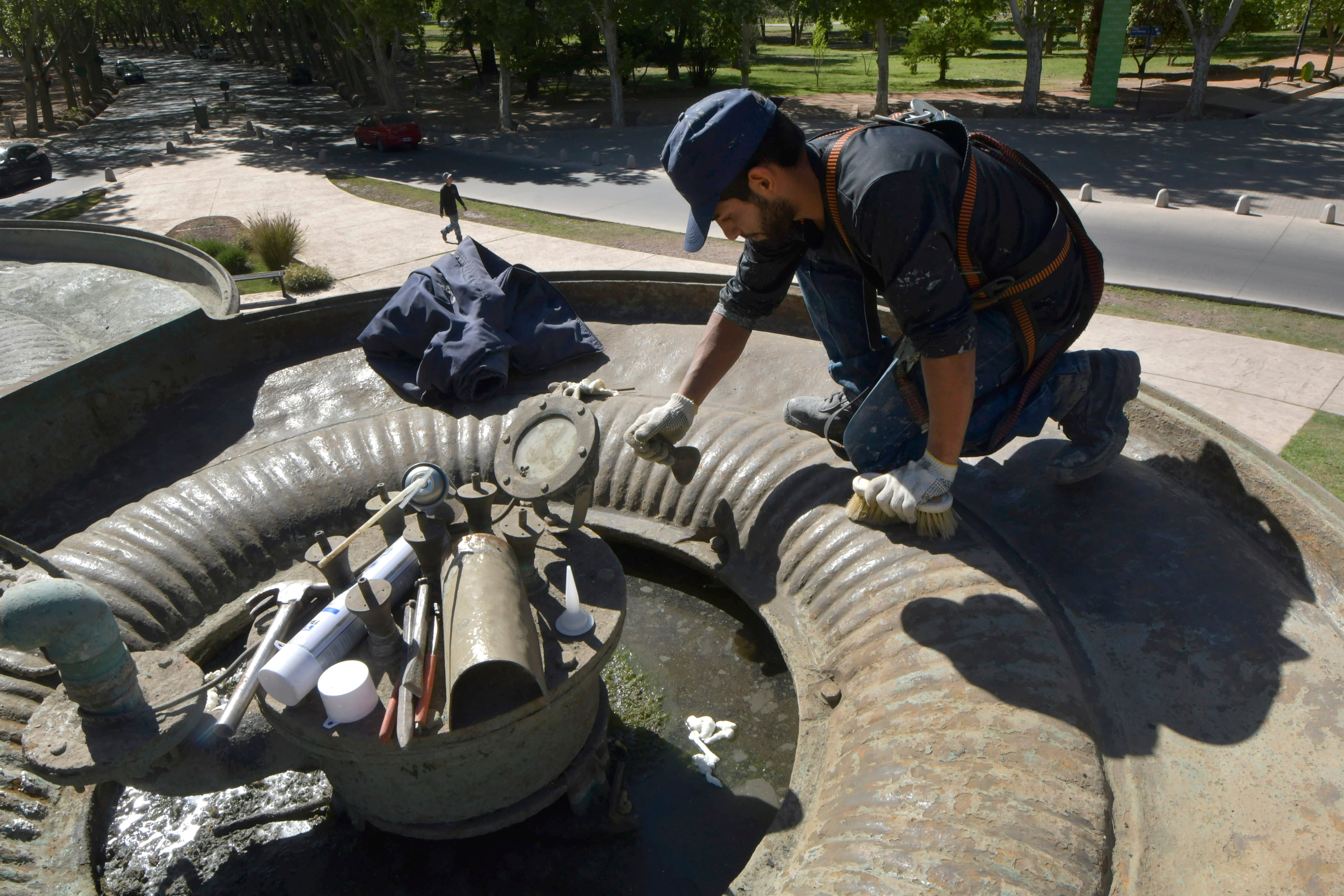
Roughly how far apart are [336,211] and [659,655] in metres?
10.7

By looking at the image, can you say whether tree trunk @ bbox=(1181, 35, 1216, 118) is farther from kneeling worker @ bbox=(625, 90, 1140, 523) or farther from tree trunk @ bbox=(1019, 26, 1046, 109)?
kneeling worker @ bbox=(625, 90, 1140, 523)

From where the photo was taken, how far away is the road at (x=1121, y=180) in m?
8.30

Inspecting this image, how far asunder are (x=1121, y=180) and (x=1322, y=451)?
902cm

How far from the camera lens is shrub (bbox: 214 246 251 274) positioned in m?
9.23

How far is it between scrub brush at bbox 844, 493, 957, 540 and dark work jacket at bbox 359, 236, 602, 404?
6.94 feet

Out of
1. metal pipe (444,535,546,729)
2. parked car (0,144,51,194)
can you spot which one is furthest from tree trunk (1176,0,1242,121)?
parked car (0,144,51,194)

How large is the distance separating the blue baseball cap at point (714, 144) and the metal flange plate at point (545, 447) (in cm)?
78

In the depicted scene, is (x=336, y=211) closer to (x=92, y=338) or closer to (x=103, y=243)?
(x=103, y=243)

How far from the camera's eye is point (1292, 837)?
2.10 m

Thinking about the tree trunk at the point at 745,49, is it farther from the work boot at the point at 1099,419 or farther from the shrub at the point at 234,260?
A: the work boot at the point at 1099,419

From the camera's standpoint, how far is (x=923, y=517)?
2.89 metres

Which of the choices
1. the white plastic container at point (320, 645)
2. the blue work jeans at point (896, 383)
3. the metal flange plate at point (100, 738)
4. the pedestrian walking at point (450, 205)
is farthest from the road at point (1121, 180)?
the metal flange plate at point (100, 738)

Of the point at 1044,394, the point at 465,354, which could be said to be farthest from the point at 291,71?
the point at 1044,394

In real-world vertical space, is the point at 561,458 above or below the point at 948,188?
below
